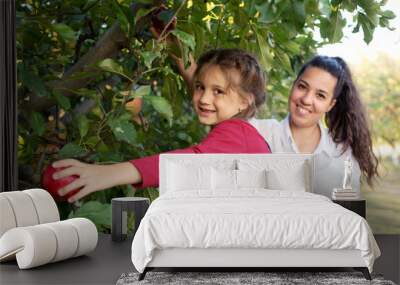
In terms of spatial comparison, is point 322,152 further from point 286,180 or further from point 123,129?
point 123,129

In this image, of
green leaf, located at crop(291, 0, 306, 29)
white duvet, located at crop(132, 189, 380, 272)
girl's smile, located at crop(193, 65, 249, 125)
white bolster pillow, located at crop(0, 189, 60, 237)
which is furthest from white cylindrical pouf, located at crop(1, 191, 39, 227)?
green leaf, located at crop(291, 0, 306, 29)

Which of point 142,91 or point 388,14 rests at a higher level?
point 388,14

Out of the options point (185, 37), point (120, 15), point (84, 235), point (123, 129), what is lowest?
point (84, 235)

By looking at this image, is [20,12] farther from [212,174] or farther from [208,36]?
[212,174]

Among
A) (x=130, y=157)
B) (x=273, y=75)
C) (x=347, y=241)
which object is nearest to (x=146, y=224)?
(x=347, y=241)

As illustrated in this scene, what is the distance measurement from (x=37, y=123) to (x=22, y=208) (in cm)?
85

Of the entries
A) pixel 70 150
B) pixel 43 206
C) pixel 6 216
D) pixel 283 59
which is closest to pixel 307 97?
pixel 283 59

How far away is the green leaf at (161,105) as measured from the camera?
4.85 metres

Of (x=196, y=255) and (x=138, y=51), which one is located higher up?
(x=138, y=51)

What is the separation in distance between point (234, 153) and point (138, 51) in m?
0.97

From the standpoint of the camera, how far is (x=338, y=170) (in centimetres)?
532

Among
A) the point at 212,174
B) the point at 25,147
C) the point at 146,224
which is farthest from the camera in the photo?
the point at 25,147

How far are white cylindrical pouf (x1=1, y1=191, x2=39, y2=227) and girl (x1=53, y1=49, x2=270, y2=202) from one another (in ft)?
2.84

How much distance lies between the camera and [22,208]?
14.1 ft
